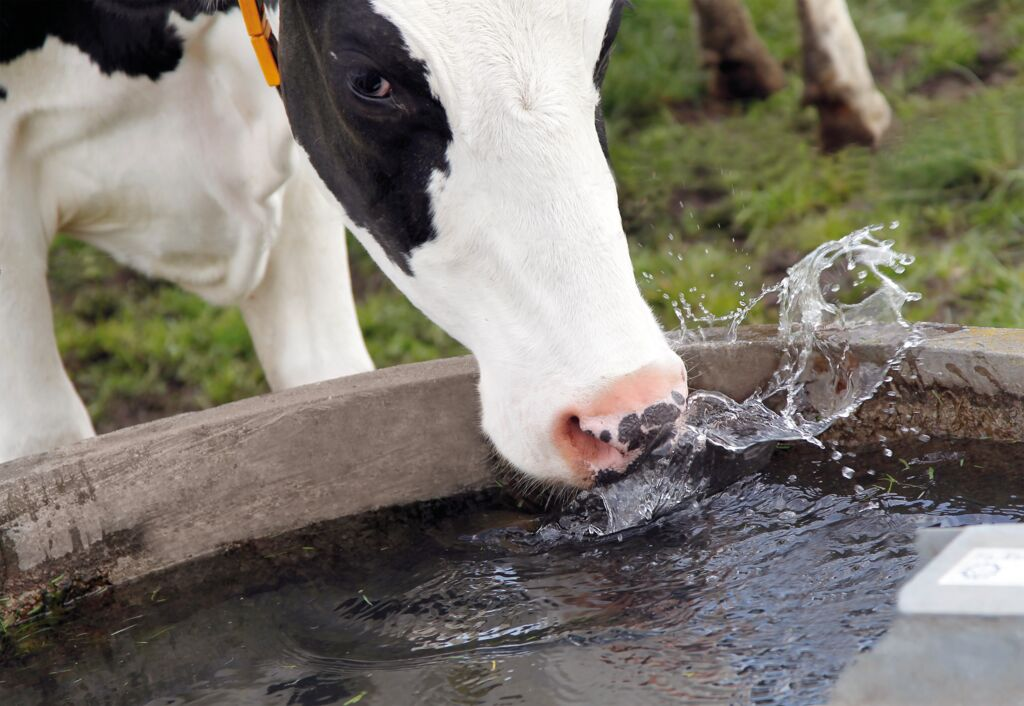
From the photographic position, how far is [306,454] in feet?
6.89

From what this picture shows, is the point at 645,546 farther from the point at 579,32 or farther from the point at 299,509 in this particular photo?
the point at 579,32

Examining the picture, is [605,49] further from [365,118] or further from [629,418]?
[629,418]

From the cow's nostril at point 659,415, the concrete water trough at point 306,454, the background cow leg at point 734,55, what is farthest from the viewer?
the background cow leg at point 734,55

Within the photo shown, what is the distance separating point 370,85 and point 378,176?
0.46 feet

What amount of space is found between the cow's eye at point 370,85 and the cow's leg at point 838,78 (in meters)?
2.73

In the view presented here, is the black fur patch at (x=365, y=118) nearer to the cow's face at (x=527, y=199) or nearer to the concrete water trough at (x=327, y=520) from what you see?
the cow's face at (x=527, y=199)

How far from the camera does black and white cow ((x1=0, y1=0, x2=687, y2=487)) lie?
67.9 inches

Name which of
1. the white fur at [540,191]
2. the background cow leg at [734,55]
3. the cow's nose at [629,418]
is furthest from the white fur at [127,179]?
the background cow leg at [734,55]

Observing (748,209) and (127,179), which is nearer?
(127,179)

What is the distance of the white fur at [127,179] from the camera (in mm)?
2484

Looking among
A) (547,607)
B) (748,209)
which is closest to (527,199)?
(547,607)

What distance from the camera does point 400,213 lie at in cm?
192

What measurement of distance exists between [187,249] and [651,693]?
1.47 m

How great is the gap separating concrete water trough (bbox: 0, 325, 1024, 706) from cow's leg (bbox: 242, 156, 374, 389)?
694 millimetres
